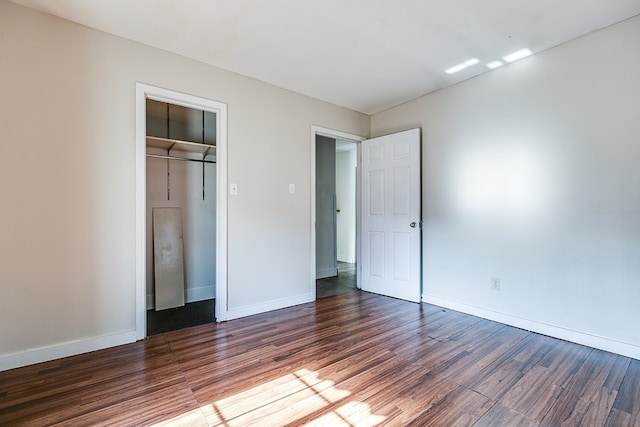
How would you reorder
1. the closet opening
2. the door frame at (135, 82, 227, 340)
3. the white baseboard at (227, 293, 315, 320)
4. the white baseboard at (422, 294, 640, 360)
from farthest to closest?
the closet opening, the white baseboard at (227, 293, 315, 320), the door frame at (135, 82, 227, 340), the white baseboard at (422, 294, 640, 360)

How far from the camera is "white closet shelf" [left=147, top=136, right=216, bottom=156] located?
327 cm

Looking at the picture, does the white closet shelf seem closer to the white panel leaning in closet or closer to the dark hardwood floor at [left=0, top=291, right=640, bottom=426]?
the white panel leaning in closet

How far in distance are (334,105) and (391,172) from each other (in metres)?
1.16

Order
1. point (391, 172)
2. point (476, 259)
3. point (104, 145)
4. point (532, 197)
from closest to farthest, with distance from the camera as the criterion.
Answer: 1. point (104, 145)
2. point (532, 197)
3. point (476, 259)
4. point (391, 172)

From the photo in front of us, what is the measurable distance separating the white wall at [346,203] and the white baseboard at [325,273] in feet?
5.03

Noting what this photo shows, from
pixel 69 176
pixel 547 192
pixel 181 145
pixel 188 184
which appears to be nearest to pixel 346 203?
pixel 188 184

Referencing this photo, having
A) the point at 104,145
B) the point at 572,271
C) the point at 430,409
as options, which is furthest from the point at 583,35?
the point at 104,145

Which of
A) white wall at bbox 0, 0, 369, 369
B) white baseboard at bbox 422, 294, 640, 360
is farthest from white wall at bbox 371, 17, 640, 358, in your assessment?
white wall at bbox 0, 0, 369, 369

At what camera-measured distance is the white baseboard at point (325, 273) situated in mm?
5066

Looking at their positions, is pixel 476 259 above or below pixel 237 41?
below

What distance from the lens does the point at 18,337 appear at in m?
2.11

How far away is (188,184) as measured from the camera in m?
3.84

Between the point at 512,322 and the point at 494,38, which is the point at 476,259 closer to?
the point at 512,322

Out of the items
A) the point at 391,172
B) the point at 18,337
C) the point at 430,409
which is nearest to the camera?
the point at 430,409
